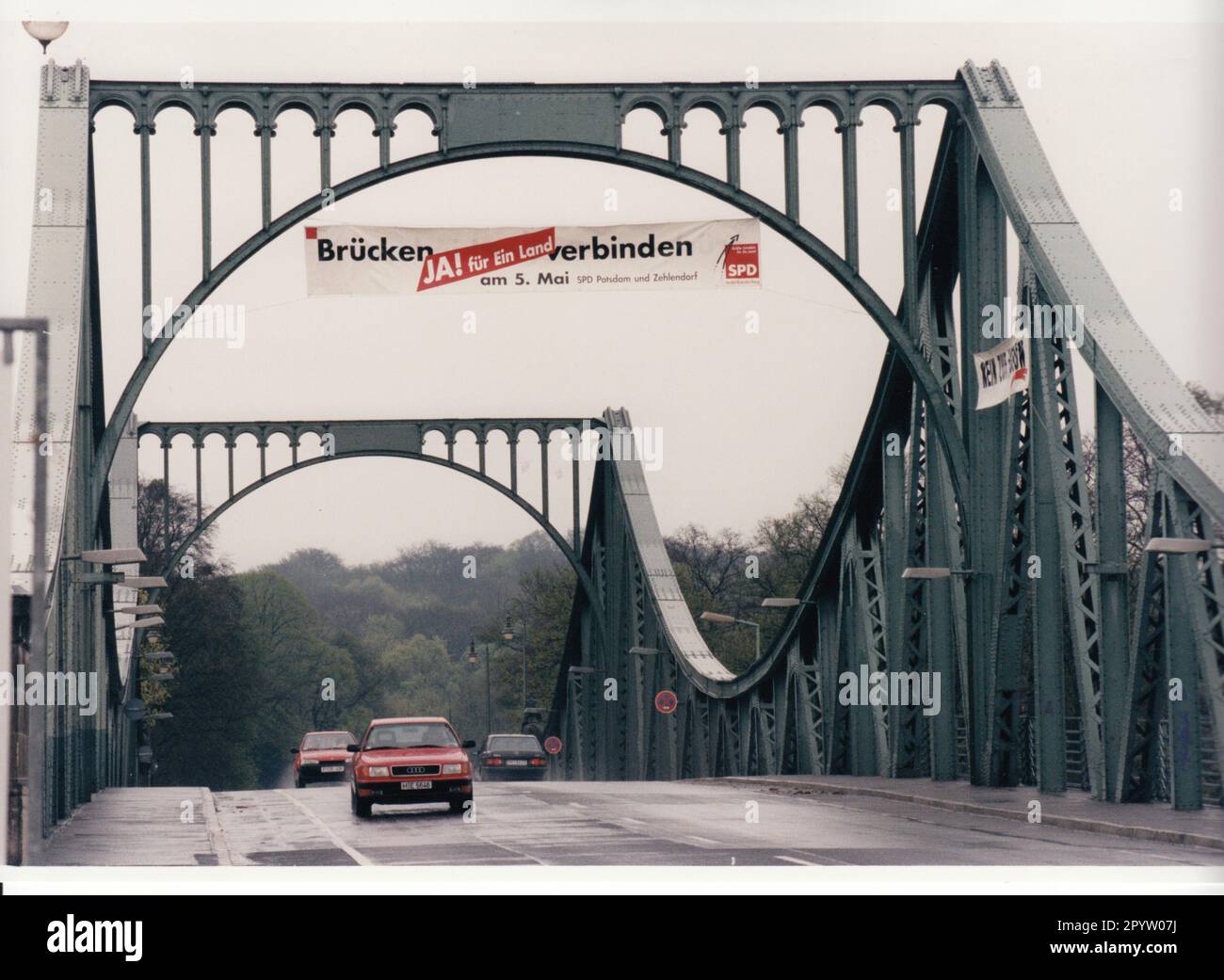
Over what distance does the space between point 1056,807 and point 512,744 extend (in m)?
39.8

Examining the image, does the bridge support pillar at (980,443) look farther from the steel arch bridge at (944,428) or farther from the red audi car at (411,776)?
the red audi car at (411,776)

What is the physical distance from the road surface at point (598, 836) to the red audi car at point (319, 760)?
1565 centimetres

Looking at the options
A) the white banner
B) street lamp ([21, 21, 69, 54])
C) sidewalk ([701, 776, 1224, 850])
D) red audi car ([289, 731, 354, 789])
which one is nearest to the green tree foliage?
red audi car ([289, 731, 354, 789])

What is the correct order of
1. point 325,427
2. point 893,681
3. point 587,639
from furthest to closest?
point 587,639 < point 325,427 < point 893,681

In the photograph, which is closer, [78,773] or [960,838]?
[960,838]

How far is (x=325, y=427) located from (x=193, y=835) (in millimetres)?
36728

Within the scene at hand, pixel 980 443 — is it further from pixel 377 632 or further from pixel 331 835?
pixel 377 632

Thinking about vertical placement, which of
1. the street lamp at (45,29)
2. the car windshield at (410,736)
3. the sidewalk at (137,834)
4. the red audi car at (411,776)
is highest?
the street lamp at (45,29)

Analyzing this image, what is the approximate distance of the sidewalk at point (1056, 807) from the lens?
1970 centimetres

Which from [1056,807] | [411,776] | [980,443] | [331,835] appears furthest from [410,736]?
[1056,807]

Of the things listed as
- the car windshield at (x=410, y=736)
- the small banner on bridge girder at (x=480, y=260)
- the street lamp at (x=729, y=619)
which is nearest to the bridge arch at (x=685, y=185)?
the small banner on bridge girder at (x=480, y=260)
